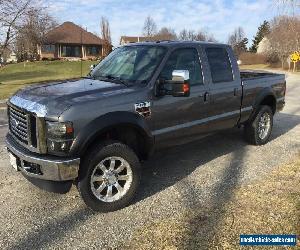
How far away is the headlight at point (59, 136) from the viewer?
4020 millimetres

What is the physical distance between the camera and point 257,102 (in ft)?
22.7

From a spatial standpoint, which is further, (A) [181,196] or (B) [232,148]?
(B) [232,148]

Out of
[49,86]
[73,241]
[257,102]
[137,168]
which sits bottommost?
[73,241]

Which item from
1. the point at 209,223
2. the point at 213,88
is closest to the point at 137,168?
the point at 209,223

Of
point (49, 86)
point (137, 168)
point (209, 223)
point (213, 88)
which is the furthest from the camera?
point (213, 88)

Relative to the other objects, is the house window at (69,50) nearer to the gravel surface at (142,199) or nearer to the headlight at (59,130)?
the gravel surface at (142,199)

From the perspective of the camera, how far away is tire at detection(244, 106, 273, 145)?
713 cm

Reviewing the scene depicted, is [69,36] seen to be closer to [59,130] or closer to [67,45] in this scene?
[67,45]

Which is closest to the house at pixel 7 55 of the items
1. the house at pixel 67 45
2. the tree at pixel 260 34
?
the house at pixel 67 45

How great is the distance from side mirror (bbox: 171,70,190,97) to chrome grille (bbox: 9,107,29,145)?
1.80 m

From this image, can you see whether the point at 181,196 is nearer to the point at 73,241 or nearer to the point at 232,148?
the point at 73,241

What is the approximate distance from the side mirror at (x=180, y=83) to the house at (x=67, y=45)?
200 ft

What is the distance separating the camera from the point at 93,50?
6831 cm

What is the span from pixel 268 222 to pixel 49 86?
10.3 ft
